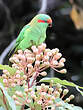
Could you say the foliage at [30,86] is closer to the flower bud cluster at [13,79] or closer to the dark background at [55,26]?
the flower bud cluster at [13,79]

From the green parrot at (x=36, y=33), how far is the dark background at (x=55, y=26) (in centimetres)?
310

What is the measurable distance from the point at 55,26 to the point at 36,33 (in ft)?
12.5

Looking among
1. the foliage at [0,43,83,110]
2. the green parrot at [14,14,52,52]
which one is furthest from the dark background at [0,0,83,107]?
the foliage at [0,43,83,110]

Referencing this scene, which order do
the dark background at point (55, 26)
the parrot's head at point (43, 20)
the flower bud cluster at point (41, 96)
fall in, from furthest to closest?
the dark background at point (55, 26) → the parrot's head at point (43, 20) → the flower bud cluster at point (41, 96)

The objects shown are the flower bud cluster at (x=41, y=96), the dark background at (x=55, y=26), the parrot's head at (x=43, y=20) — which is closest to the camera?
the flower bud cluster at (x=41, y=96)

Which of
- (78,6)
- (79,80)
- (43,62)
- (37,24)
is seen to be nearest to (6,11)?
(78,6)

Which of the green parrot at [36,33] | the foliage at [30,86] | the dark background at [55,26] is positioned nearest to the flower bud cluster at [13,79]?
the foliage at [30,86]

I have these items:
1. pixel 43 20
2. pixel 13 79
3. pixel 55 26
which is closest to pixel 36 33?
pixel 43 20

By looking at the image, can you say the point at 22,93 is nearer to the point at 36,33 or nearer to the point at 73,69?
the point at 36,33

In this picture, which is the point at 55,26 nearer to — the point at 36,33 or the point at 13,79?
the point at 36,33

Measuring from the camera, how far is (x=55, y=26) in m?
5.69

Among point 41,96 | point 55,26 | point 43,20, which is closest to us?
point 41,96

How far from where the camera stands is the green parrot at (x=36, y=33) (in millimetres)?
1856

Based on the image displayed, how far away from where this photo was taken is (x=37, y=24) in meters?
1.93
